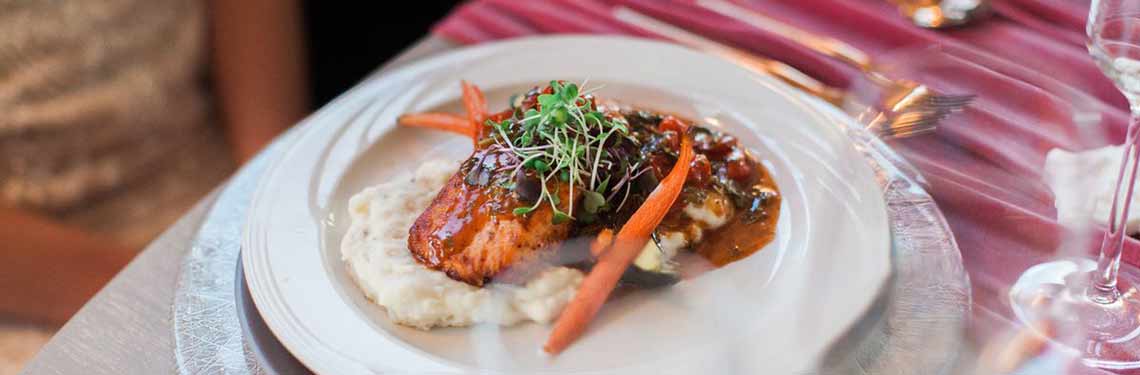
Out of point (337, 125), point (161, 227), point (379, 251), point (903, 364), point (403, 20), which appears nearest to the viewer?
point (903, 364)

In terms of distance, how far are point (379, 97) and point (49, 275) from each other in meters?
1.04

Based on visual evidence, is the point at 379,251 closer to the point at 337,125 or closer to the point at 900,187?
the point at 337,125

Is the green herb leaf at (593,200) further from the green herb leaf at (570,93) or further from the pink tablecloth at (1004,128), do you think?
the pink tablecloth at (1004,128)

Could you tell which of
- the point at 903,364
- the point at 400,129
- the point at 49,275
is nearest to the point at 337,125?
the point at 400,129

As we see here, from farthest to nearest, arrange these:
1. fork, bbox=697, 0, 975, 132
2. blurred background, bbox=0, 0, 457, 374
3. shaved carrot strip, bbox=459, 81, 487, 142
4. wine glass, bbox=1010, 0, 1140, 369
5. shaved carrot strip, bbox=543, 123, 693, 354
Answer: blurred background, bbox=0, 0, 457, 374 → shaved carrot strip, bbox=459, 81, 487, 142 → fork, bbox=697, 0, 975, 132 → shaved carrot strip, bbox=543, 123, 693, 354 → wine glass, bbox=1010, 0, 1140, 369

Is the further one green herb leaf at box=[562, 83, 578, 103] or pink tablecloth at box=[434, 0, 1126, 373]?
green herb leaf at box=[562, 83, 578, 103]

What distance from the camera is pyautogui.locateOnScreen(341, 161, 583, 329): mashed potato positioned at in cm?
107

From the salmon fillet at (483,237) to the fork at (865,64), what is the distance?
0.49 m

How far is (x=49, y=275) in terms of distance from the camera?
2.03m

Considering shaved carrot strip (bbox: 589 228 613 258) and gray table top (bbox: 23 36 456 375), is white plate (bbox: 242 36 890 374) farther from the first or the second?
gray table top (bbox: 23 36 456 375)

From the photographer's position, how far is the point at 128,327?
1221mm

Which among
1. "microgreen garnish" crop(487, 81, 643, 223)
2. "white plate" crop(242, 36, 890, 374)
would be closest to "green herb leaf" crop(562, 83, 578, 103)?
"microgreen garnish" crop(487, 81, 643, 223)

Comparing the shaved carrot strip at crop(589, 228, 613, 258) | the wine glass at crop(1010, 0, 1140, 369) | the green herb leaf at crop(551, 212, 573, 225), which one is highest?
the wine glass at crop(1010, 0, 1140, 369)

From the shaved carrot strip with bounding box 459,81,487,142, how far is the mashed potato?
26 centimetres
